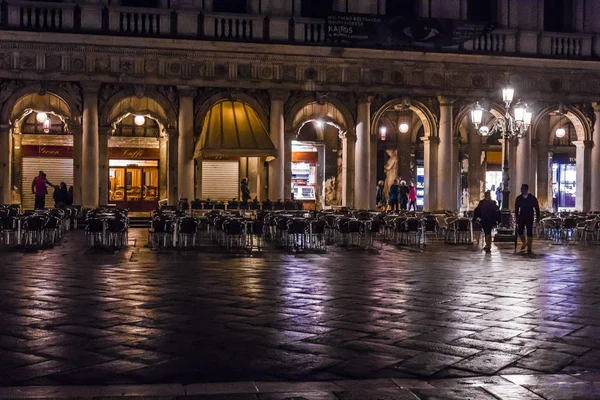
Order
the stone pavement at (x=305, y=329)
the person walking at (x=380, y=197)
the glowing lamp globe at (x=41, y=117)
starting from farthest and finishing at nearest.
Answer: the person walking at (x=380, y=197)
the glowing lamp globe at (x=41, y=117)
the stone pavement at (x=305, y=329)

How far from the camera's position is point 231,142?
2164 centimetres

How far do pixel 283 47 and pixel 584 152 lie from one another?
34.6ft

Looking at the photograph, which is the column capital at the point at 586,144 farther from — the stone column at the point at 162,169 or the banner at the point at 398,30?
the stone column at the point at 162,169

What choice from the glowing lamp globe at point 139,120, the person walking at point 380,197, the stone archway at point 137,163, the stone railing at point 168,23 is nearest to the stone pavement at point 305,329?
the stone railing at point 168,23

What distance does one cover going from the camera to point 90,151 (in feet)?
73.4

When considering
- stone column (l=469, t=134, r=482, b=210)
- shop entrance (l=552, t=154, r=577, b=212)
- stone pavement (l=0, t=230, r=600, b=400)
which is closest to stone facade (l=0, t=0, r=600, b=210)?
stone column (l=469, t=134, r=482, b=210)

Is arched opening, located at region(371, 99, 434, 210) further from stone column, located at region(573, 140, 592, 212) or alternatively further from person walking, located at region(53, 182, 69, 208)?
person walking, located at region(53, 182, 69, 208)

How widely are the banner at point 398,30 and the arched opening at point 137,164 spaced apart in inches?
270

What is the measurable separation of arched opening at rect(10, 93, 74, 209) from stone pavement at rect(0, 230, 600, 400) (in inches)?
532

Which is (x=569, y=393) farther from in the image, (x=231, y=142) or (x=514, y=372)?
(x=231, y=142)

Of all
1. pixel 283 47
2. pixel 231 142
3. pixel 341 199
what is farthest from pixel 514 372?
pixel 341 199

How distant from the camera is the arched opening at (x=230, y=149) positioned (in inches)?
843

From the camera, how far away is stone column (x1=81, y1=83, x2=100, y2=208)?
22203 mm

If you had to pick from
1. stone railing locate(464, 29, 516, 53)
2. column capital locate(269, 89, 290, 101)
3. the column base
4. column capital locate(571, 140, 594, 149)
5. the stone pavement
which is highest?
stone railing locate(464, 29, 516, 53)
